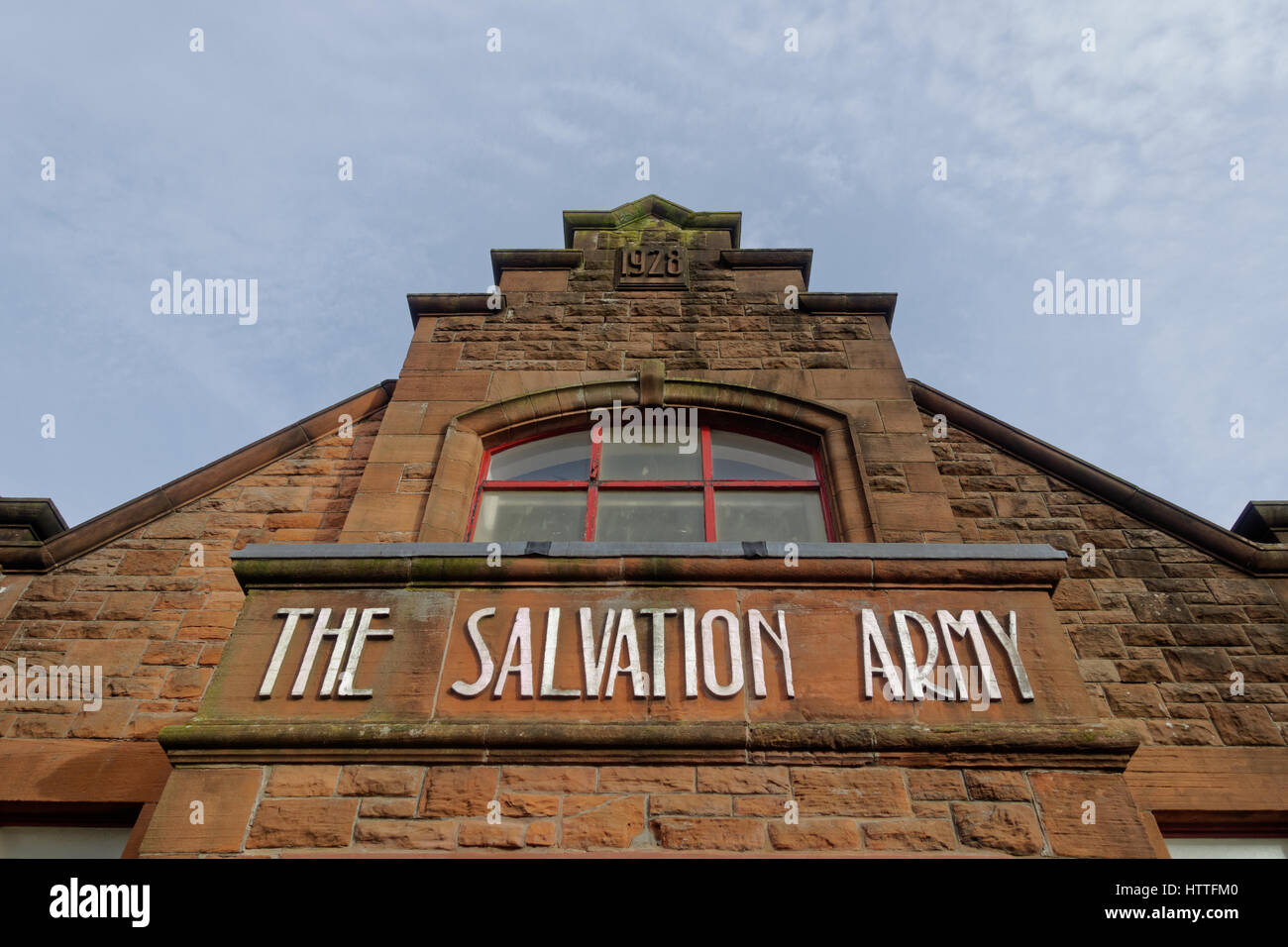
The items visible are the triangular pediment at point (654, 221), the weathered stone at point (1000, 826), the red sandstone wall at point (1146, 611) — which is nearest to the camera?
the weathered stone at point (1000, 826)

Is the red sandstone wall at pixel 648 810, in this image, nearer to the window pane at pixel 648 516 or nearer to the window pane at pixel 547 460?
the window pane at pixel 648 516

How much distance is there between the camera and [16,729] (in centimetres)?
554

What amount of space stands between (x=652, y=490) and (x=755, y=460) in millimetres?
943

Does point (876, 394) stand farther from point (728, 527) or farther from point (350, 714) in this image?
point (350, 714)

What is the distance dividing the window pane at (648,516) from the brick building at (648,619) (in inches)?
0.9

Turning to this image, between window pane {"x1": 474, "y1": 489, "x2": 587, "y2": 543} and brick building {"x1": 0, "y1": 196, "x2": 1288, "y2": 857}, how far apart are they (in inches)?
1.2

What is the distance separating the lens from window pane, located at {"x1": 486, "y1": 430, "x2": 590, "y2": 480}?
7230 mm

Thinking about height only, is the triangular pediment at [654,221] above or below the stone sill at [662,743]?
above

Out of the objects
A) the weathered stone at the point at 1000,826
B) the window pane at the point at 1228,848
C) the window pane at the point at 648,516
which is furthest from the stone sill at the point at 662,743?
the window pane at the point at 648,516

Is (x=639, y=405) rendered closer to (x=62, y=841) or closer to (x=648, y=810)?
(x=648, y=810)

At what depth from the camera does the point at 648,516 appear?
6812 mm

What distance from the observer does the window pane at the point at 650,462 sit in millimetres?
7164
